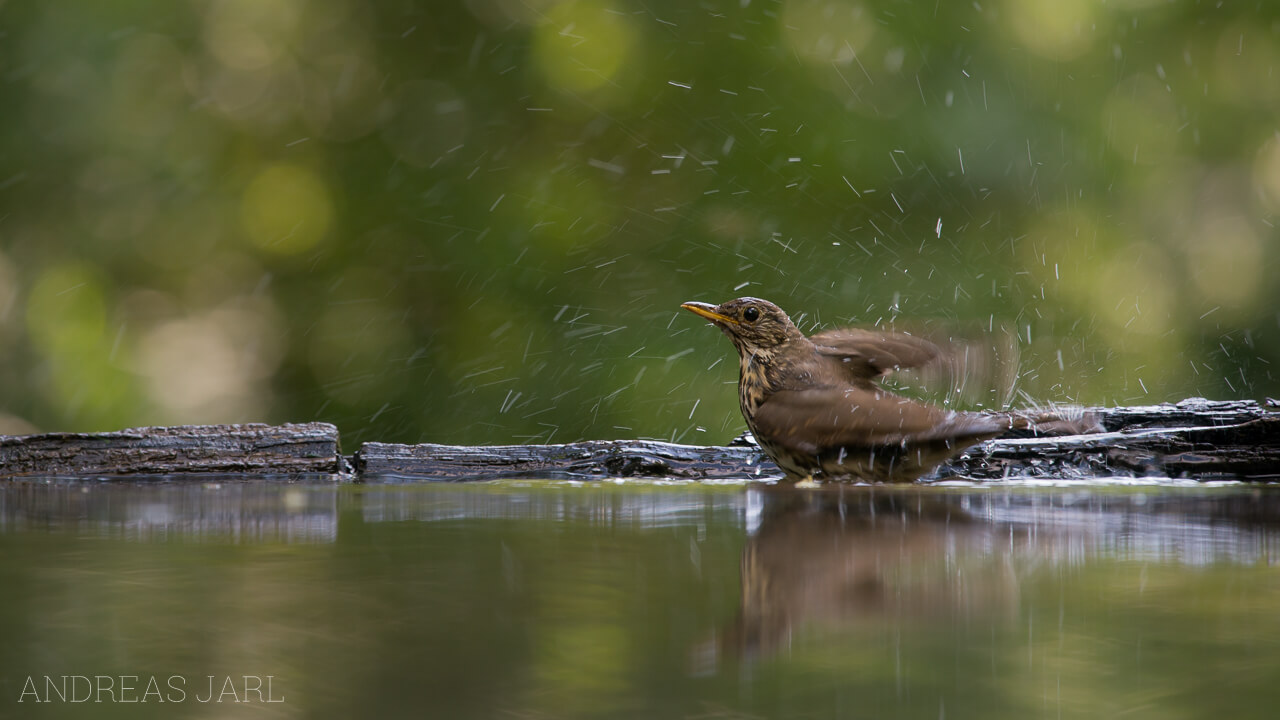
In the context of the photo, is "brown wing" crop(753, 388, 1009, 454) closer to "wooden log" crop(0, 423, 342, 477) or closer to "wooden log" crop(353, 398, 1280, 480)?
"wooden log" crop(353, 398, 1280, 480)

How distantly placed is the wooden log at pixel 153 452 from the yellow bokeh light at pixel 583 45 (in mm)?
3683

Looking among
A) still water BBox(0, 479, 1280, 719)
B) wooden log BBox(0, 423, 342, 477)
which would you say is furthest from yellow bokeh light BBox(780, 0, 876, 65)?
still water BBox(0, 479, 1280, 719)

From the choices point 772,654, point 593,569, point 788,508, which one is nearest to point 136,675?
point 772,654

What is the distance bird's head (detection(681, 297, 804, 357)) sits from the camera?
3.79m

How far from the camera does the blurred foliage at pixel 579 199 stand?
598cm

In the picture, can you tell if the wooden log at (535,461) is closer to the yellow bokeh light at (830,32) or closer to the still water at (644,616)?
Answer: the still water at (644,616)

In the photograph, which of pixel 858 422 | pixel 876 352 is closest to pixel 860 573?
pixel 858 422

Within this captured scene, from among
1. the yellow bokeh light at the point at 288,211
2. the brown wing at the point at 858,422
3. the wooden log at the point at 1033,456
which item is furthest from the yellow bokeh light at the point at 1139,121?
the yellow bokeh light at the point at 288,211

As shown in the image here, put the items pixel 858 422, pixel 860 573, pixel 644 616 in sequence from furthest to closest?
pixel 858 422 < pixel 860 573 < pixel 644 616

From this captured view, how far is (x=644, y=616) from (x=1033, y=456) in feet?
8.55

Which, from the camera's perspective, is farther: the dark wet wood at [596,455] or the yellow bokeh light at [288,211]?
the yellow bokeh light at [288,211]

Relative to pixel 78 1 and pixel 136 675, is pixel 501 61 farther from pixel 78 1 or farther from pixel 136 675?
pixel 136 675

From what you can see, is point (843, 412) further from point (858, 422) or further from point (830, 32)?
point (830, 32)

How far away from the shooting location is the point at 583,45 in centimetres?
646
